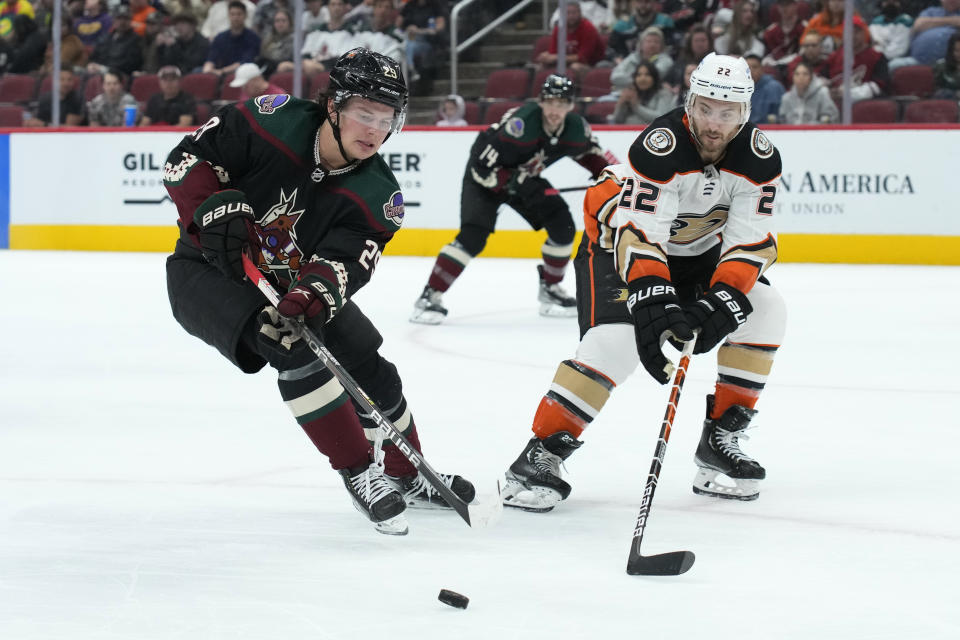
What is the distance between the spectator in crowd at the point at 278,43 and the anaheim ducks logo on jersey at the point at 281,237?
6.68 m

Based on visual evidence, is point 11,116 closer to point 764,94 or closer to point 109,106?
point 109,106

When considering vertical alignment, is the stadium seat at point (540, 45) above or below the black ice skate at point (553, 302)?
above

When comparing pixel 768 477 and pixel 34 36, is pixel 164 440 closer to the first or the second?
pixel 768 477

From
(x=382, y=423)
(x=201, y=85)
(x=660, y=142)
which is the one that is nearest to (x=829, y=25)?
(x=201, y=85)

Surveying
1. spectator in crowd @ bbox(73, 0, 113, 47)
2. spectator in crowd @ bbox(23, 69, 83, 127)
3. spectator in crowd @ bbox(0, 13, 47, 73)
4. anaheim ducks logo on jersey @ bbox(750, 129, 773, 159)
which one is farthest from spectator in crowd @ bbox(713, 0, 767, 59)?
anaheim ducks logo on jersey @ bbox(750, 129, 773, 159)

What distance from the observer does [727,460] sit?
295 cm

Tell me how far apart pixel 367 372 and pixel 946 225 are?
20.8 ft

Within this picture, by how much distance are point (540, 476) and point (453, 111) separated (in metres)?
6.55

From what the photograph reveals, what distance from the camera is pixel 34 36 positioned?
33.1 feet

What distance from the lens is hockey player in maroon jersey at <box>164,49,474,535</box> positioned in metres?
2.50

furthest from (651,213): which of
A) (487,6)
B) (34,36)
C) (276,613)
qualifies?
(34,36)

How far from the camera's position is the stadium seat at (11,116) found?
10.2m

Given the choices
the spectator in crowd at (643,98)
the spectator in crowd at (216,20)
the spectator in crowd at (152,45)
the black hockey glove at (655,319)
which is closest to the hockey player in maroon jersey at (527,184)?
the spectator in crowd at (643,98)

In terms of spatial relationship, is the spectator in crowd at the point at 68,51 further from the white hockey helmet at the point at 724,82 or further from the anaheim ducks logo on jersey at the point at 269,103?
the white hockey helmet at the point at 724,82
